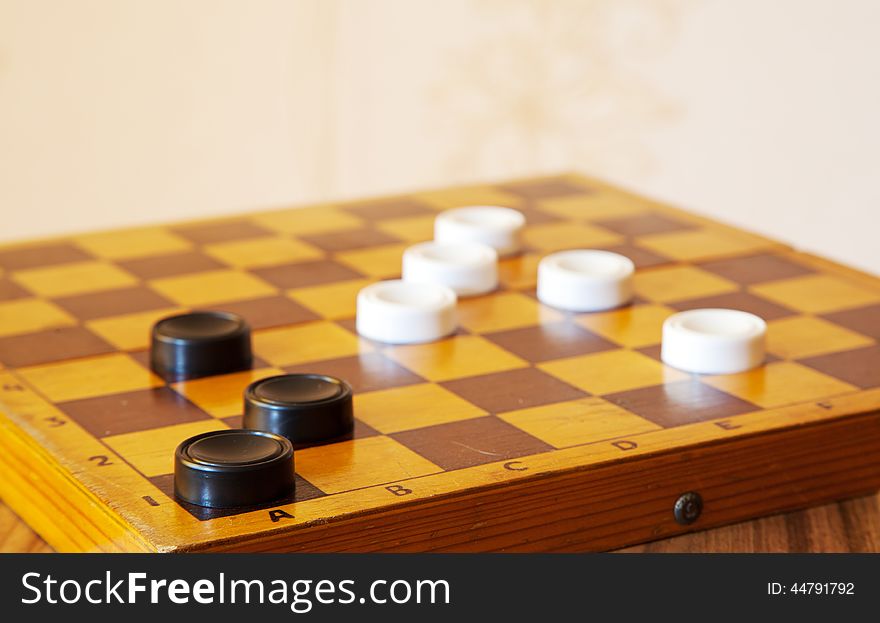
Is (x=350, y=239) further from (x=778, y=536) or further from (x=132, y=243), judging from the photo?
(x=778, y=536)

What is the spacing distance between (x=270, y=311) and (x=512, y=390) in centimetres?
48

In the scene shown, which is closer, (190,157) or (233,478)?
(233,478)

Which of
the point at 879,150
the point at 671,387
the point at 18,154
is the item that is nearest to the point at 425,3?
the point at 18,154

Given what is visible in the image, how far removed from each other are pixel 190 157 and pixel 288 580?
3.62 m

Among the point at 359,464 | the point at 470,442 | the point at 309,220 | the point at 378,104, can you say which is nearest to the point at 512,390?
the point at 470,442

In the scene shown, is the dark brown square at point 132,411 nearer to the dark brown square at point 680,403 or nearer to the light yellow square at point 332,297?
the light yellow square at point 332,297

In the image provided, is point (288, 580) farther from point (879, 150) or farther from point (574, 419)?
point (879, 150)

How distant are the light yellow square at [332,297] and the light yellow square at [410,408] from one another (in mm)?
342

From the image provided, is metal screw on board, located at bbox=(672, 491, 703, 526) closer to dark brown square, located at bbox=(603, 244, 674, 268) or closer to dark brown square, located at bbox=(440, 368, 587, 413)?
dark brown square, located at bbox=(440, 368, 587, 413)

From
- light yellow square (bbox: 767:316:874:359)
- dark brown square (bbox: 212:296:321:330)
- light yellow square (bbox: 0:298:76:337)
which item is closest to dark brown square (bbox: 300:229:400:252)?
dark brown square (bbox: 212:296:321:330)

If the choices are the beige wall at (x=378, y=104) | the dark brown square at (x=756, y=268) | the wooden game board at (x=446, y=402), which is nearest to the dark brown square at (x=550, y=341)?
the wooden game board at (x=446, y=402)

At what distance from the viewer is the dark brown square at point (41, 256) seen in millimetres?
2312

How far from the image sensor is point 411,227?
2545mm

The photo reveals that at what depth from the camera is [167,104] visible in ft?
15.4
